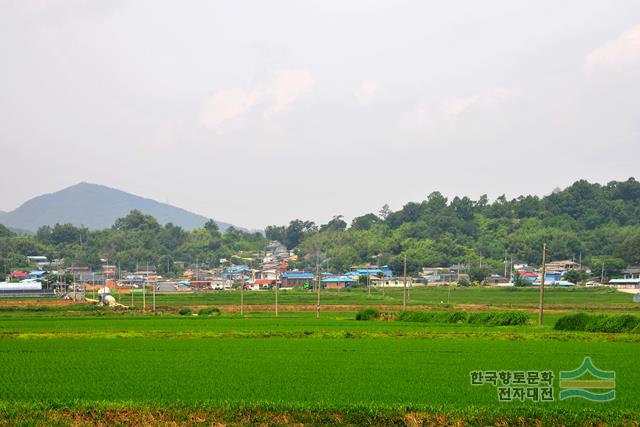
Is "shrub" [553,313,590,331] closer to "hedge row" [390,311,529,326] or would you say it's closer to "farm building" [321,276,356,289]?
"hedge row" [390,311,529,326]

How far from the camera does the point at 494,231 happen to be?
5679 inches

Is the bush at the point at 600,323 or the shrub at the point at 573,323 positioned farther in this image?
the shrub at the point at 573,323

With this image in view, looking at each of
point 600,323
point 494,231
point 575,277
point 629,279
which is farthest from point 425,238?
point 600,323

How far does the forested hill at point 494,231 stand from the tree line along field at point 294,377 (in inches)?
3784

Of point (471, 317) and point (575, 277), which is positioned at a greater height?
point (471, 317)

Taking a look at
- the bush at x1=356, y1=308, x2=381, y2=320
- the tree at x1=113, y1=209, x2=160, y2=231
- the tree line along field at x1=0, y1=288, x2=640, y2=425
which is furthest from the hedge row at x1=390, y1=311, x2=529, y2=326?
the tree at x1=113, y1=209, x2=160, y2=231

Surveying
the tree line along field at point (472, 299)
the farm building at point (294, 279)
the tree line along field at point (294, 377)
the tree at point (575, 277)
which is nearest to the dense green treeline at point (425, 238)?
the tree at point (575, 277)

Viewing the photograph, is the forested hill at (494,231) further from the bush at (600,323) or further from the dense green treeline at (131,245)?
the bush at (600,323)

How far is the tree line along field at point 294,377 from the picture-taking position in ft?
44.9

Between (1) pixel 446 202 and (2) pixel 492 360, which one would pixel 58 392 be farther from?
(1) pixel 446 202

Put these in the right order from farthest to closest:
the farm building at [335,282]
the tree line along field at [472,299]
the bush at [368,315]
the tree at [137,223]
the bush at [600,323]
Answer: the tree at [137,223]
the farm building at [335,282]
the tree line along field at [472,299]
the bush at [368,315]
the bush at [600,323]

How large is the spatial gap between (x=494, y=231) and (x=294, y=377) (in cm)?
13174
